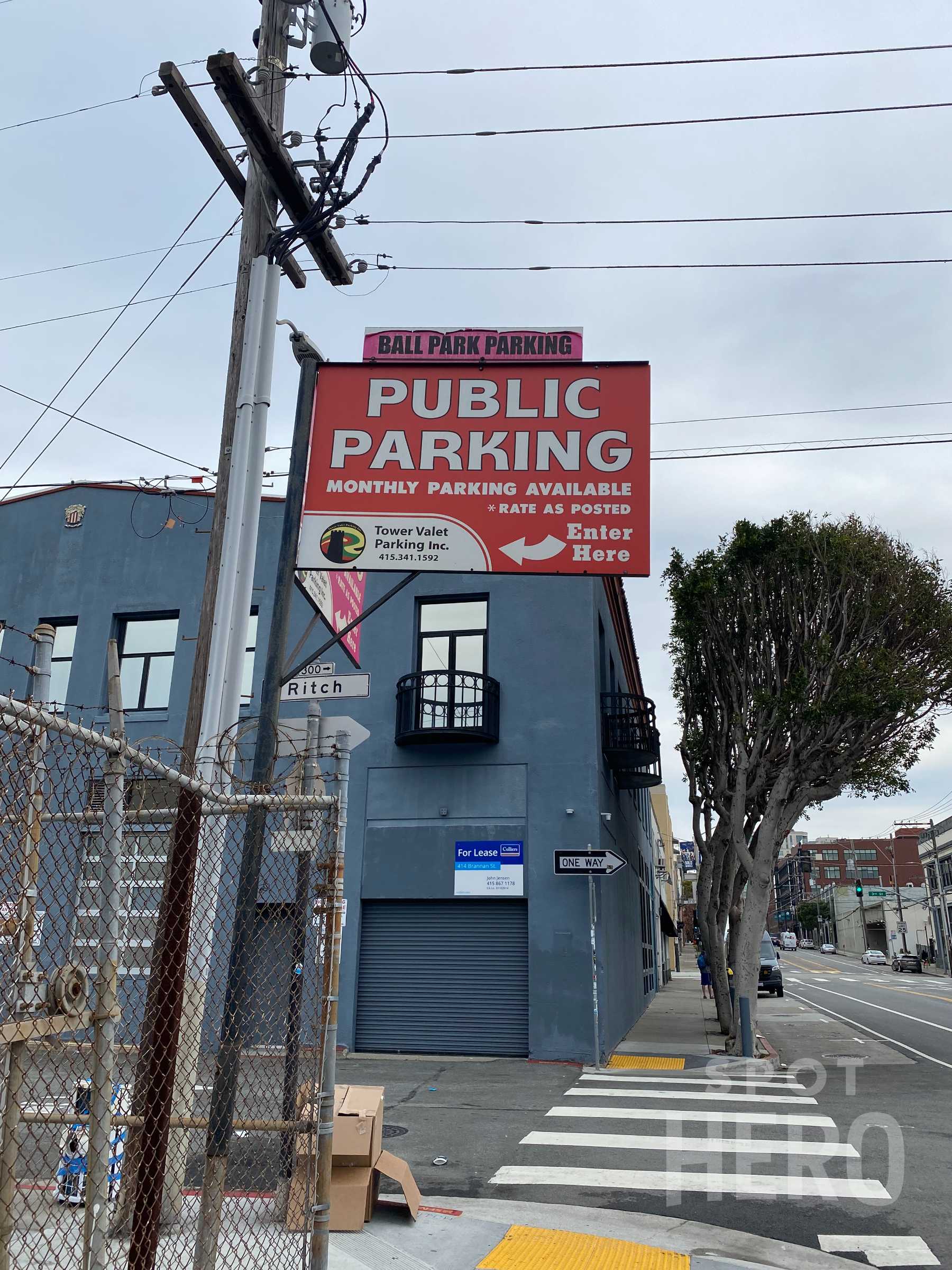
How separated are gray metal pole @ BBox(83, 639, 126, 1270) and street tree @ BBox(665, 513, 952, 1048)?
15331 mm

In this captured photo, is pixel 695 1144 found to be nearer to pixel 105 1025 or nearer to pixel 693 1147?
pixel 693 1147

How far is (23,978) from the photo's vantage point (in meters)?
3.45

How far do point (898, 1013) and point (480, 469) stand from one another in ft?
87.8

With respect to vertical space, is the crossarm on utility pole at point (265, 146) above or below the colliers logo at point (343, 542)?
above

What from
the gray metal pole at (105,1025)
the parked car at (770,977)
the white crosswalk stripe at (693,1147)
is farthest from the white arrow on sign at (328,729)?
the parked car at (770,977)

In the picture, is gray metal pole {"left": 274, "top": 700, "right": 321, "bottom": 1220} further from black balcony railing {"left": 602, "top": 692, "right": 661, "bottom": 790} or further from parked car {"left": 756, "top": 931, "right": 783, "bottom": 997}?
parked car {"left": 756, "top": 931, "right": 783, "bottom": 997}

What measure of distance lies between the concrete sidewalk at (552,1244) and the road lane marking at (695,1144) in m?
2.34

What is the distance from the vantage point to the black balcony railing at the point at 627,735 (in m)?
18.3

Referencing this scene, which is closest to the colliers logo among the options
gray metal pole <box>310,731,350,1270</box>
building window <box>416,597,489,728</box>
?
gray metal pole <box>310,731,350,1270</box>

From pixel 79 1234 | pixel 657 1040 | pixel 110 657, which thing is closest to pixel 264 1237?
pixel 79 1234

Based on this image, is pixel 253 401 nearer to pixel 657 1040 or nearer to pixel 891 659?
pixel 891 659

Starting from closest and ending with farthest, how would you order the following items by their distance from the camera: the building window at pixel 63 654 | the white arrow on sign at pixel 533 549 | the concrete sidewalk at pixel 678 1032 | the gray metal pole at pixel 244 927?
the gray metal pole at pixel 244 927, the white arrow on sign at pixel 533 549, the concrete sidewalk at pixel 678 1032, the building window at pixel 63 654

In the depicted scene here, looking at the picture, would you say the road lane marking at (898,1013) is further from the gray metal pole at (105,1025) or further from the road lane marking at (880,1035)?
the gray metal pole at (105,1025)

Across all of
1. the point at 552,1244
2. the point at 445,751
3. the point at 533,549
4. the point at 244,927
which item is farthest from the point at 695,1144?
the point at 445,751
